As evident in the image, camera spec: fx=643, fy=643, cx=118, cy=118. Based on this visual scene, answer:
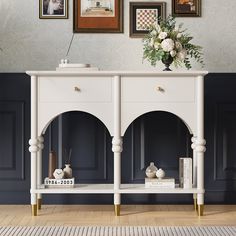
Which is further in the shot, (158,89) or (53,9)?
(53,9)

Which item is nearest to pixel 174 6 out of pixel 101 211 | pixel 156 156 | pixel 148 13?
pixel 148 13

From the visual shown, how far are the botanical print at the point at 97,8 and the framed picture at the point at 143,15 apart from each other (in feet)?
0.42

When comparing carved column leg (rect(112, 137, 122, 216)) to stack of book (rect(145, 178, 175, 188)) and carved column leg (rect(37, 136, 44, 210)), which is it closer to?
stack of book (rect(145, 178, 175, 188))

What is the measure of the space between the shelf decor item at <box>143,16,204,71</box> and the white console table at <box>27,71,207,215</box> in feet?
0.59

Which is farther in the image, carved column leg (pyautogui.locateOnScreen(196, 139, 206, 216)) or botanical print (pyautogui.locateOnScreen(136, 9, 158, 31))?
botanical print (pyautogui.locateOnScreen(136, 9, 158, 31))

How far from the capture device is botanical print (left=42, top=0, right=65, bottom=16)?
405 cm

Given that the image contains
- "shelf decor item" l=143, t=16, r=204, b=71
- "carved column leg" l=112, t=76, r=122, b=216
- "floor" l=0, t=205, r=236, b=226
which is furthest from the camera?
"shelf decor item" l=143, t=16, r=204, b=71

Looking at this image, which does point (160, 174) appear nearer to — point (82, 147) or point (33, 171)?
point (82, 147)

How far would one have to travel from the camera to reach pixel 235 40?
410 centimetres

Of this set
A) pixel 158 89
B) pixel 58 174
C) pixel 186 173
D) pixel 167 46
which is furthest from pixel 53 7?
pixel 186 173

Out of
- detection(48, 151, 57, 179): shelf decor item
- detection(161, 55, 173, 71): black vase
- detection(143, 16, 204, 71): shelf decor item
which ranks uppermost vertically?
detection(143, 16, 204, 71): shelf decor item

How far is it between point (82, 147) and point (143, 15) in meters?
0.92

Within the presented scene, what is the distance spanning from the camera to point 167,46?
3729 mm

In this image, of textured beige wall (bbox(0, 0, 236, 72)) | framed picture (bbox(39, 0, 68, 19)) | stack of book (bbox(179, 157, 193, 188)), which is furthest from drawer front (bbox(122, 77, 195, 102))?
framed picture (bbox(39, 0, 68, 19))
